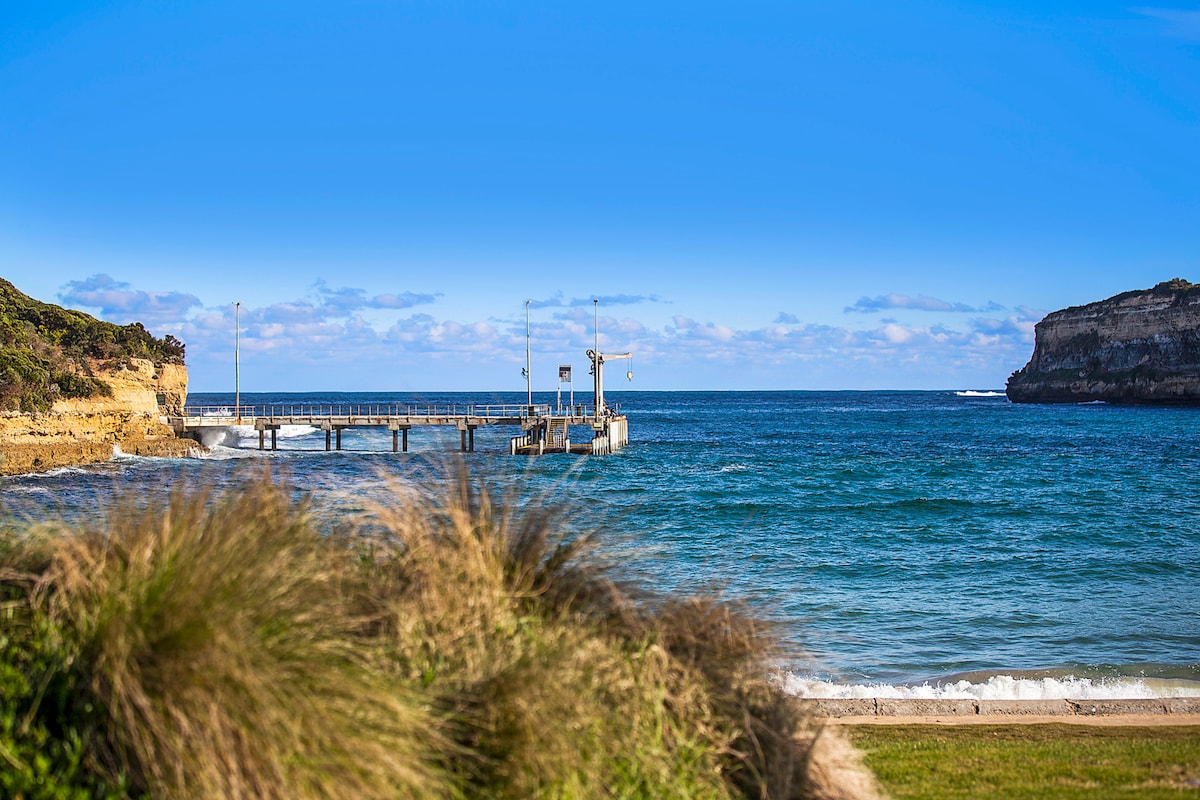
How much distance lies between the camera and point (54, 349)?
5056cm

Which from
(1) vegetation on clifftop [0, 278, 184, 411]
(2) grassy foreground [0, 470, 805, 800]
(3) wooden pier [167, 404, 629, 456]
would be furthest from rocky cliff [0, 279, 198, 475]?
(2) grassy foreground [0, 470, 805, 800]

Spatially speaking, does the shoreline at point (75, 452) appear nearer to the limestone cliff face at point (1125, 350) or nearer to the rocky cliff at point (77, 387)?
the rocky cliff at point (77, 387)

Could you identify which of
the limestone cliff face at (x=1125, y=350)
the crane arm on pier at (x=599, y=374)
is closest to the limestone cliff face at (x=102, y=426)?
the crane arm on pier at (x=599, y=374)

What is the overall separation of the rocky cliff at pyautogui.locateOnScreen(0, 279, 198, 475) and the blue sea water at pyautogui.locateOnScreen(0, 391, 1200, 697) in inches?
124

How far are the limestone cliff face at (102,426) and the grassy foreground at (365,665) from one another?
35974 mm

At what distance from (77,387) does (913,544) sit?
137 feet

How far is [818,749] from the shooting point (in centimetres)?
550

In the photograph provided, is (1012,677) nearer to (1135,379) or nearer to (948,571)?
(948,571)

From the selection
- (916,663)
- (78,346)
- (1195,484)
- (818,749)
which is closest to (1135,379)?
(1195,484)

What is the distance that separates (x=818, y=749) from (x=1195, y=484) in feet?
118

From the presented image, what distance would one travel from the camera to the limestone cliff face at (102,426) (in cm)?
4144

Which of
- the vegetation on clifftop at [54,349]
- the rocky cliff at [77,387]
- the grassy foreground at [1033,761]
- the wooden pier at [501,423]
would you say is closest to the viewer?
the grassy foreground at [1033,761]

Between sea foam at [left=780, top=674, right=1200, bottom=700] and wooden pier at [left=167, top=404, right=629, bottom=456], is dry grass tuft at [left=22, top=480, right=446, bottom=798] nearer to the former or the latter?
sea foam at [left=780, top=674, right=1200, bottom=700]

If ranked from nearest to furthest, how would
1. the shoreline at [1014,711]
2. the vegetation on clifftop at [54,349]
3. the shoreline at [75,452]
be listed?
the shoreline at [1014,711] → the shoreline at [75,452] → the vegetation on clifftop at [54,349]
